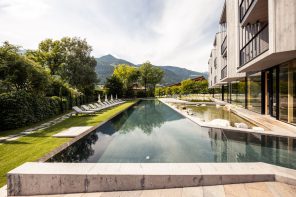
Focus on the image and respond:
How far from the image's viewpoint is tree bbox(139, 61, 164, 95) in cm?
5825

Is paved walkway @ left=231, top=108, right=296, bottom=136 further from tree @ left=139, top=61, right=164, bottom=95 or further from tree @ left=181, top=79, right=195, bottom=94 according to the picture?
tree @ left=139, top=61, right=164, bottom=95

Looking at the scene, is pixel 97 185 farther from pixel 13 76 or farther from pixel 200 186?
pixel 13 76

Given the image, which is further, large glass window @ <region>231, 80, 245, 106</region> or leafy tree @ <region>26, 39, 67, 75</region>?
leafy tree @ <region>26, 39, 67, 75</region>

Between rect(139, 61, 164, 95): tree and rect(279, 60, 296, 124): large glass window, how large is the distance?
47.1 metres

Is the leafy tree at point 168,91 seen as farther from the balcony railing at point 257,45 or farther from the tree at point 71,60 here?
the balcony railing at point 257,45

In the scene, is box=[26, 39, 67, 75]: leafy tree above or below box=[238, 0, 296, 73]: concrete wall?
above

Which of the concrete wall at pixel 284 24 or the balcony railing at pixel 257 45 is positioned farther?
the balcony railing at pixel 257 45

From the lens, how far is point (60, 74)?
30.2 meters

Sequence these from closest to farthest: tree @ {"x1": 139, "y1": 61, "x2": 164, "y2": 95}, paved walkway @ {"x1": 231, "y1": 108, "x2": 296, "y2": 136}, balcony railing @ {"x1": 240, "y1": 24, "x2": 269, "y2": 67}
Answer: paved walkway @ {"x1": 231, "y1": 108, "x2": 296, "y2": 136}
balcony railing @ {"x1": 240, "y1": 24, "x2": 269, "y2": 67}
tree @ {"x1": 139, "y1": 61, "x2": 164, "y2": 95}

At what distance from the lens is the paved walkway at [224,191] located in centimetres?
334

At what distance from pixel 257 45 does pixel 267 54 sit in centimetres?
250

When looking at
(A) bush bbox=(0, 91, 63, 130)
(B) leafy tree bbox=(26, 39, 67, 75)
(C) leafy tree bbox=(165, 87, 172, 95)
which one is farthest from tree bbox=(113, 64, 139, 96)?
(A) bush bbox=(0, 91, 63, 130)

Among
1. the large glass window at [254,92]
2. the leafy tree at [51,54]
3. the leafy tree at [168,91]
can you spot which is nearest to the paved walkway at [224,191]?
the large glass window at [254,92]

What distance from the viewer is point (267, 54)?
8305 mm
